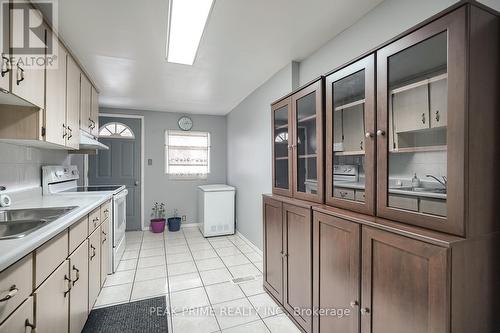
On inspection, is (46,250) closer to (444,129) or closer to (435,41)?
(444,129)

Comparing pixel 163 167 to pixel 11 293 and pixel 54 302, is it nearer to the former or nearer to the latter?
pixel 54 302

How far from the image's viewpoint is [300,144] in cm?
207

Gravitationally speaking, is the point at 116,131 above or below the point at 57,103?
above

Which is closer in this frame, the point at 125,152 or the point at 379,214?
the point at 379,214

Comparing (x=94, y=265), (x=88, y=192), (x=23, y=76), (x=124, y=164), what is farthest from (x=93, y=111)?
(x=94, y=265)

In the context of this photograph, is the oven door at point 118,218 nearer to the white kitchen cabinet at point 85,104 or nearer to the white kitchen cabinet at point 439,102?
the white kitchen cabinet at point 85,104

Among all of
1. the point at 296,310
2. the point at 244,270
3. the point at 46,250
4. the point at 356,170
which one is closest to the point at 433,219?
the point at 356,170

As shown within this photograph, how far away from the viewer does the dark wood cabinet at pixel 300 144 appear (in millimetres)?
1805

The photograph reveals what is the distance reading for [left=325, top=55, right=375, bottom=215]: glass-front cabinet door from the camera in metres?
1.38

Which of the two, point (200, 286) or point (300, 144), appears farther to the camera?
point (200, 286)

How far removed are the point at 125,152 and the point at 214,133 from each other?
6.09 ft

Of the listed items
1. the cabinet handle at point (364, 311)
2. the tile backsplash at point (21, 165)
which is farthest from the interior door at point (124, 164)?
the cabinet handle at point (364, 311)

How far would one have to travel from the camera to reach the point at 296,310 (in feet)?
6.24

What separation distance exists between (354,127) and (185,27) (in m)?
1.58
